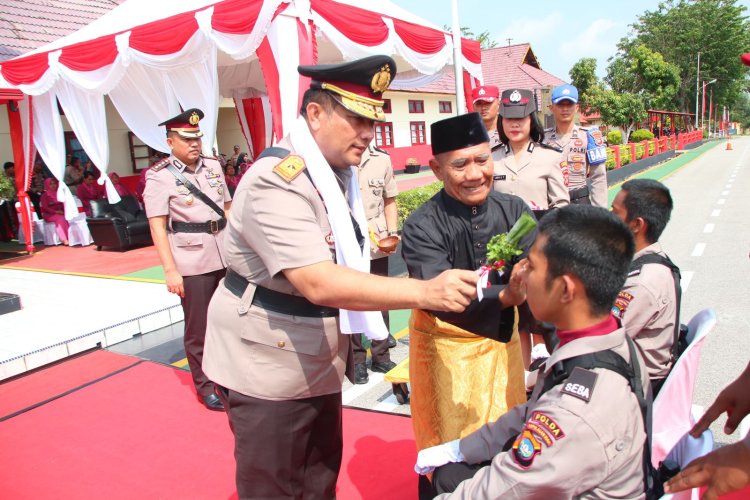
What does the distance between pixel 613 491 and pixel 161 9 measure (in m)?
7.78

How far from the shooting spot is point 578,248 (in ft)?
4.78

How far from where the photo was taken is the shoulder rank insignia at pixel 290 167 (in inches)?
63.9

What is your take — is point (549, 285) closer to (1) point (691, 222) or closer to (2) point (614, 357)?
(2) point (614, 357)

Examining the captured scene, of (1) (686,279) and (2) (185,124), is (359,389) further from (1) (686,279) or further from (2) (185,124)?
(1) (686,279)

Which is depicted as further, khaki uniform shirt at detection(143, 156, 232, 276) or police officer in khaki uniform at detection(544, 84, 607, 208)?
police officer in khaki uniform at detection(544, 84, 607, 208)

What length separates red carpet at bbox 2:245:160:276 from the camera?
8375 mm

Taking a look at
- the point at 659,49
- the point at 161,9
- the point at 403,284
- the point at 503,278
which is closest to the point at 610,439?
the point at 403,284

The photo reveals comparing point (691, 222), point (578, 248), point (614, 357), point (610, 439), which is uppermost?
point (578, 248)

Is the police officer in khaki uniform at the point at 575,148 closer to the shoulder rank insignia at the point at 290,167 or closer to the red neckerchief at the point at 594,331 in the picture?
the red neckerchief at the point at 594,331

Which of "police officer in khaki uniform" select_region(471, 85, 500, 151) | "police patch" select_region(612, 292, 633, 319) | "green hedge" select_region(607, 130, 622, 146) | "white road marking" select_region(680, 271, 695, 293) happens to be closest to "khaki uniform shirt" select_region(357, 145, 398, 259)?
"police officer in khaki uniform" select_region(471, 85, 500, 151)

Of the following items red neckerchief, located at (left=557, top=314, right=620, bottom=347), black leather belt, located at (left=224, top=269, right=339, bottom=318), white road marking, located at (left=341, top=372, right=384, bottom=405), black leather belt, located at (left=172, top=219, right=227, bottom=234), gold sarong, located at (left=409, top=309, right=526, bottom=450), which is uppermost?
black leather belt, located at (left=172, top=219, right=227, bottom=234)

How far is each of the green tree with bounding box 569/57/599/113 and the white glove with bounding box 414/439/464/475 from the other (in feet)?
80.3

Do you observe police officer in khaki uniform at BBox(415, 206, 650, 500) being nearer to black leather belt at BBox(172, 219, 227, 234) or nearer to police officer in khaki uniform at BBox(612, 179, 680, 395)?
police officer in khaki uniform at BBox(612, 179, 680, 395)

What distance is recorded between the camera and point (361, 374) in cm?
409
